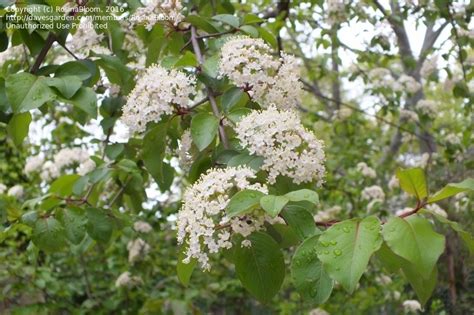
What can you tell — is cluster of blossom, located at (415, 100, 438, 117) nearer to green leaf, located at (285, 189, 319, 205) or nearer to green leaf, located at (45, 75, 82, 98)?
green leaf, located at (45, 75, 82, 98)

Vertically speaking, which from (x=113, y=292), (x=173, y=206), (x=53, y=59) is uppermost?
(x=53, y=59)

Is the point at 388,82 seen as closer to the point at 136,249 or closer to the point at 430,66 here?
the point at 430,66

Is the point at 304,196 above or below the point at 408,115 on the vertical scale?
above

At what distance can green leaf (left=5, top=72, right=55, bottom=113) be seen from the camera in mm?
1557

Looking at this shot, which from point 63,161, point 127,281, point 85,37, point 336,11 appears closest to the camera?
point 85,37

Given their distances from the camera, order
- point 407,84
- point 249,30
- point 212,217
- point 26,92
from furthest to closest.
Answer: point 407,84 < point 249,30 < point 26,92 < point 212,217

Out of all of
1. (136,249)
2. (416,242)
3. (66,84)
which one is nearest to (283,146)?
(416,242)

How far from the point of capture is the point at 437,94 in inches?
476

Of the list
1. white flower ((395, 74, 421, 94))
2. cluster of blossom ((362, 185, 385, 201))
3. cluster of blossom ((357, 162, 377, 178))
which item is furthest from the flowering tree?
cluster of blossom ((357, 162, 377, 178))

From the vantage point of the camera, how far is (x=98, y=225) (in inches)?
89.5

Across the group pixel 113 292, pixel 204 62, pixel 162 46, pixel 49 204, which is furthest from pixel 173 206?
pixel 204 62

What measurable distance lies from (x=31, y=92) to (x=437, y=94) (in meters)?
11.3

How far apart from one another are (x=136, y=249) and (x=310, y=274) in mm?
3239

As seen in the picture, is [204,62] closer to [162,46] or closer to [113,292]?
[162,46]
